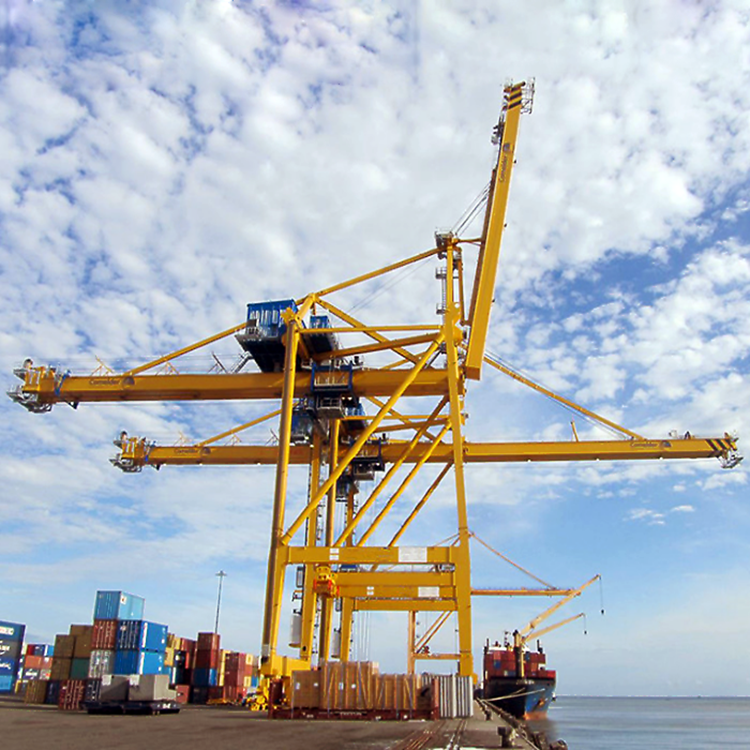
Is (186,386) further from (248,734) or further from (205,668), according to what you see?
(205,668)

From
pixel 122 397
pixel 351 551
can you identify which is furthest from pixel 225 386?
pixel 351 551

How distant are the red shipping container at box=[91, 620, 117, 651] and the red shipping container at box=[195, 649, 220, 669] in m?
8.00

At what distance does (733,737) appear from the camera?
4778 centimetres

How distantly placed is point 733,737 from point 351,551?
41.4 m

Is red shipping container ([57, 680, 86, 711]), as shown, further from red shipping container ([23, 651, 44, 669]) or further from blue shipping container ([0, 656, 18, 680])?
red shipping container ([23, 651, 44, 669])

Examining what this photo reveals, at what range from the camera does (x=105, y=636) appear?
28.2 metres

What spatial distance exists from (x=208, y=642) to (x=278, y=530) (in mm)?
17429

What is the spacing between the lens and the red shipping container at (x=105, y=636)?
28.1 metres

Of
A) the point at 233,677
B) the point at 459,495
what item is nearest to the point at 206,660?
the point at 233,677

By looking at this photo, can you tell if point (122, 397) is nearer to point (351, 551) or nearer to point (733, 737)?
point (351, 551)

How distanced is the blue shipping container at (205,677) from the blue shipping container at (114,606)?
231 inches

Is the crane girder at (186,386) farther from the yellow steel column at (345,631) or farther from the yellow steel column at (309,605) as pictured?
the yellow steel column at (345,631)

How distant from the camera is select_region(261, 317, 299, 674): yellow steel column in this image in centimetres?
2077

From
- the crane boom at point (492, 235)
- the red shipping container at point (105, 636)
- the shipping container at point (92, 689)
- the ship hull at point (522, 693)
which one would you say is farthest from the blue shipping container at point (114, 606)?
the ship hull at point (522, 693)
